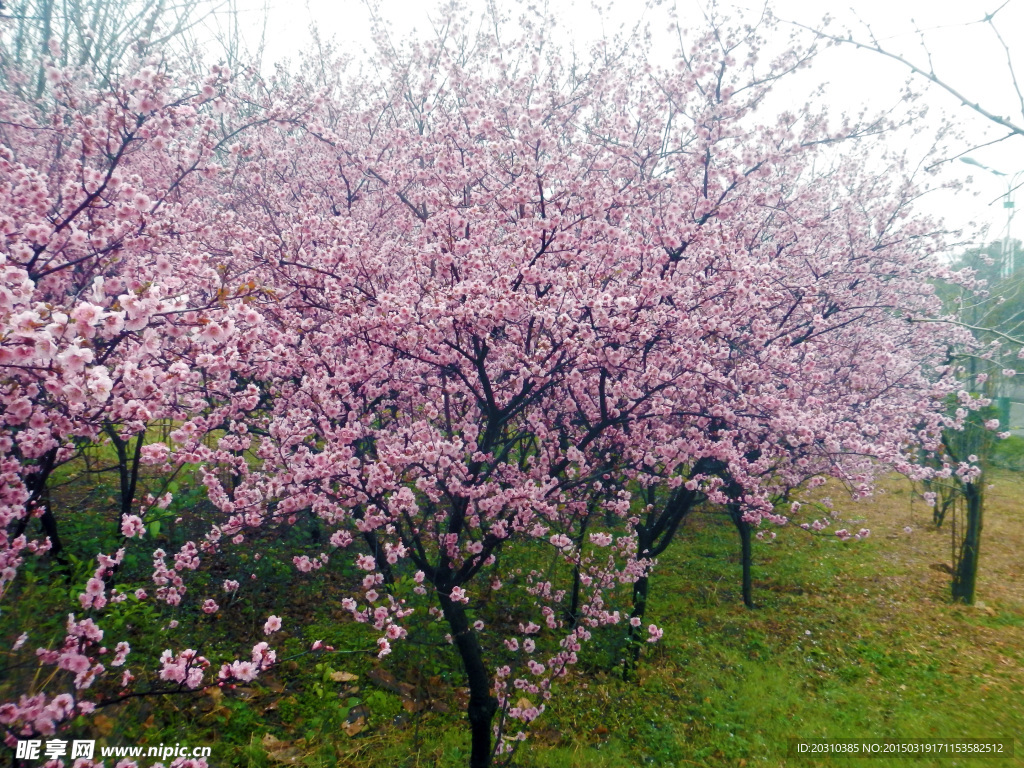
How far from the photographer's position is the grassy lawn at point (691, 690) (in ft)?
16.6

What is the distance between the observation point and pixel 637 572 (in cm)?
622

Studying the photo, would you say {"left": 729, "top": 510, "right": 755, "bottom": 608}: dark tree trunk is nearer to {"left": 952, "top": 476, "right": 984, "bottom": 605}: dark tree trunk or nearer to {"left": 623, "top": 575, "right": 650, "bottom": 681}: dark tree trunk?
{"left": 623, "top": 575, "right": 650, "bottom": 681}: dark tree trunk

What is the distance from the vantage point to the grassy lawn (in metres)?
5.06

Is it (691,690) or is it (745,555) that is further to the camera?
(745,555)

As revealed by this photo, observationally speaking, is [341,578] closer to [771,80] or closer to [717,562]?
[717,562]

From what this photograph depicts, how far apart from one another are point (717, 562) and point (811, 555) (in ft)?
8.41

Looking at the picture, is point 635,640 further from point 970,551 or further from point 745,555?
point 970,551

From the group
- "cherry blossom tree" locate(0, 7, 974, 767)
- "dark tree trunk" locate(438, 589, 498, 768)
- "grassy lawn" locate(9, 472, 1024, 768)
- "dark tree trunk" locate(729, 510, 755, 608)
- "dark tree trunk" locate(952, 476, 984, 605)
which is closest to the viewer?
"cherry blossom tree" locate(0, 7, 974, 767)

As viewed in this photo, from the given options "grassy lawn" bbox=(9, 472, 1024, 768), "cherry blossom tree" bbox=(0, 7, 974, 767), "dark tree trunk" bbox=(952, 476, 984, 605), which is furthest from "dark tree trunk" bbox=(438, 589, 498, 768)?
"dark tree trunk" bbox=(952, 476, 984, 605)

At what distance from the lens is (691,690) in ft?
21.6

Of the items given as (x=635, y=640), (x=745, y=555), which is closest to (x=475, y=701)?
(x=635, y=640)

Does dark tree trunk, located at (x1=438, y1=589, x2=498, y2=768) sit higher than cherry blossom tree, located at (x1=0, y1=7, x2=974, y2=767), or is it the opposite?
cherry blossom tree, located at (x1=0, y1=7, x2=974, y2=767)

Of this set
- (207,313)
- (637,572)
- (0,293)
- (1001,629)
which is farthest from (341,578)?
(1001,629)

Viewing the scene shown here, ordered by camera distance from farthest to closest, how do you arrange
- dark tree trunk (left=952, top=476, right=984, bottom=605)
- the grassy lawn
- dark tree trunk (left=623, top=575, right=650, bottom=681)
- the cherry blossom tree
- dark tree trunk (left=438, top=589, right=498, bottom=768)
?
dark tree trunk (left=952, top=476, right=984, bottom=605)
dark tree trunk (left=623, top=575, right=650, bottom=681)
the grassy lawn
dark tree trunk (left=438, top=589, right=498, bottom=768)
the cherry blossom tree
